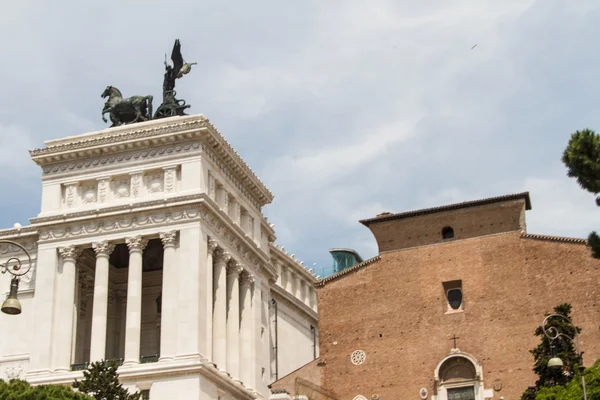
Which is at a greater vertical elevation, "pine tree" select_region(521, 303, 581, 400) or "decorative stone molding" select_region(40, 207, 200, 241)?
"decorative stone molding" select_region(40, 207, 200, 241)

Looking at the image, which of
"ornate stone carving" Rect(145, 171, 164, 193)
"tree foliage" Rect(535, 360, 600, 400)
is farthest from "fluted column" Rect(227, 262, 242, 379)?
"tree foliage" Rect(535, 360, 600, 400)

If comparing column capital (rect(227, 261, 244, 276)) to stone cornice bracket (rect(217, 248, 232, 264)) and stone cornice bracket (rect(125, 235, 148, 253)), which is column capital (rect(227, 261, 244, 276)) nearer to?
stone cornice bracket (rect(217, 248, 232, 264))

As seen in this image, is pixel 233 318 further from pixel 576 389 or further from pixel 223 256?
pixel 576 389

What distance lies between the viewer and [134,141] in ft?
167

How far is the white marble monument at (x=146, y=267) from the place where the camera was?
47719mm

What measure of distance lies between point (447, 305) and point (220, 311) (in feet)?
33.0

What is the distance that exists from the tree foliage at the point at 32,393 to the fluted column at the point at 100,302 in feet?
29.9

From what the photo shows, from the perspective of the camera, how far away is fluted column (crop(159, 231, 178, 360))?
47094mm

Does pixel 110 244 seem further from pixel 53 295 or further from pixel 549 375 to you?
pixel 549 375

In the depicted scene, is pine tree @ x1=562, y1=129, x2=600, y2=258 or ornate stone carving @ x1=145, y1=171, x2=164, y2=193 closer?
pine tree @ x1=562, y1=129, x2=600, y2=258

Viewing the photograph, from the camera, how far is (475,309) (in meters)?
48.8

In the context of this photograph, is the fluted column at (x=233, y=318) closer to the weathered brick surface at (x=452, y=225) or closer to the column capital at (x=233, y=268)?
the column capital at (x=233, y=268)

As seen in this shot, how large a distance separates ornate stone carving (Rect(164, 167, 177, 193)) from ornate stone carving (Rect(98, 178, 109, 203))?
2.92m

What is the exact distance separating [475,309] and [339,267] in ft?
92.1
